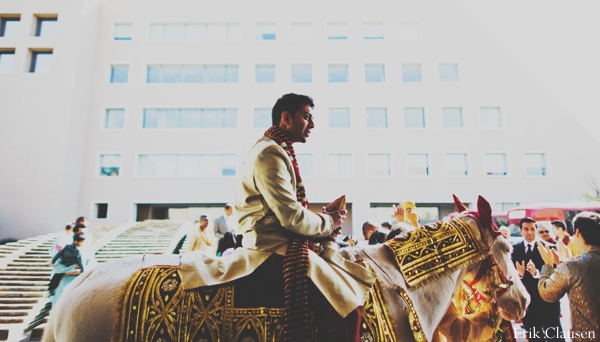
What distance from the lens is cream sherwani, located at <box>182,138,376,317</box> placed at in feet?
6.88

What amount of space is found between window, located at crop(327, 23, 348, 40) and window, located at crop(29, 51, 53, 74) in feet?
66.9

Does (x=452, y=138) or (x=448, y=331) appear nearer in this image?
(x=448, y=331)

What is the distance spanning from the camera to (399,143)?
83.2 ft

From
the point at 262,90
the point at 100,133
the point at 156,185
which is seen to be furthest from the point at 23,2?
the point at 262,90

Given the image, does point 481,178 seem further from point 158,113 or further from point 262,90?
point 158,113

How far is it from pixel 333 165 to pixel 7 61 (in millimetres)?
24540

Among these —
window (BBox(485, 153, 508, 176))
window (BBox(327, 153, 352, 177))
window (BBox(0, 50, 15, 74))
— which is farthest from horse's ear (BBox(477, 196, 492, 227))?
window (BBox(0, 50, 15, 74))

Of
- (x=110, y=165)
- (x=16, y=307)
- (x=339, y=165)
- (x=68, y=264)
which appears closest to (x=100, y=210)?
(x=110, y=165)

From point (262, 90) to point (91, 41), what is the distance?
13.3 metres

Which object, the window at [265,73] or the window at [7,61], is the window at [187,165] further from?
the window at [7,61]

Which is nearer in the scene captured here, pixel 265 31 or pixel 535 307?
pixel 535 307

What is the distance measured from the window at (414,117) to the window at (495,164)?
5.23m

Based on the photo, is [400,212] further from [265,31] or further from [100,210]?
[100,210]

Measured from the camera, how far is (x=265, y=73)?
26812 millimetres
